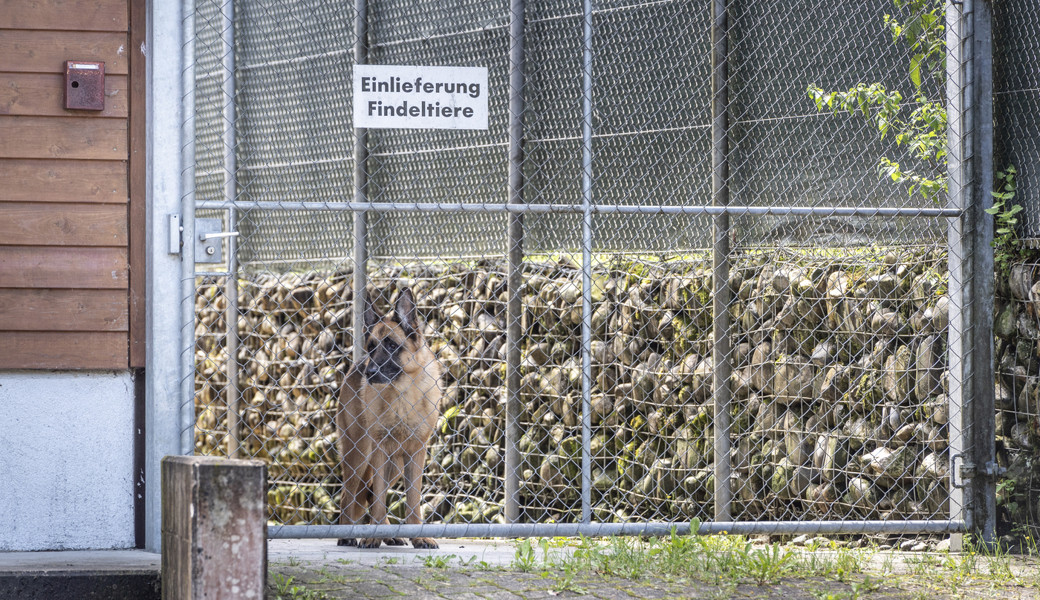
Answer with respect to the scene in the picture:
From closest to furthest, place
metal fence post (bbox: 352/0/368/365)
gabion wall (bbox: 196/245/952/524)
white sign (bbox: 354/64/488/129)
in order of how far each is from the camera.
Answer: white sign (bbox: 354/64/488/129), gabion wall (bbox: 196/245/952/524), metal fence post (bbox: 352/0/368/365)

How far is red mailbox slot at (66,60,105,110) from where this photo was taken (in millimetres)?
3951

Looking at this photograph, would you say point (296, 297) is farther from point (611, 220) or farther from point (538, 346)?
point (611, 220)

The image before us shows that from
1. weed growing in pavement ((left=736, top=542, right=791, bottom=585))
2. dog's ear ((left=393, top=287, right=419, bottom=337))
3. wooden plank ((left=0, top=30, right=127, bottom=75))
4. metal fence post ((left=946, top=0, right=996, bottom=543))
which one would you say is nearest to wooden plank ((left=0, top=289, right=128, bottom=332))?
wooden plank ((left=0, top=30, right=127, bottom=75))

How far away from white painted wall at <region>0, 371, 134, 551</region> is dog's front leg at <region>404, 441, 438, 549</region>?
1.38m

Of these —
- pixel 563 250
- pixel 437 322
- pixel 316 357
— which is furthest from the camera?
pixel 316 357

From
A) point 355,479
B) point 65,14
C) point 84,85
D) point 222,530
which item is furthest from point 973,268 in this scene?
point 65,14

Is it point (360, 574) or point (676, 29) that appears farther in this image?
point (676, 29)

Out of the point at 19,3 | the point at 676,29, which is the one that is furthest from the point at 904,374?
the point at 19,3

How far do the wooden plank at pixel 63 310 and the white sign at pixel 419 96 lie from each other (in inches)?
52.6

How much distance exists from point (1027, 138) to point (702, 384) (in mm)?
2466

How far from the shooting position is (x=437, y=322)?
8039 mm

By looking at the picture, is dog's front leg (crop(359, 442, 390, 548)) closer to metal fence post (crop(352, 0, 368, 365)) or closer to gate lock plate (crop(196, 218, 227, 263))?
gate lock plate (crop(196, 218, 227, 263))

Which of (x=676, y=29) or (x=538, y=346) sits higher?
(x=676, y=29)

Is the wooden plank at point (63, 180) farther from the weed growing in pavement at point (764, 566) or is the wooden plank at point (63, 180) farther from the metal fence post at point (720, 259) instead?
the metal fence post at point (720, 259)
